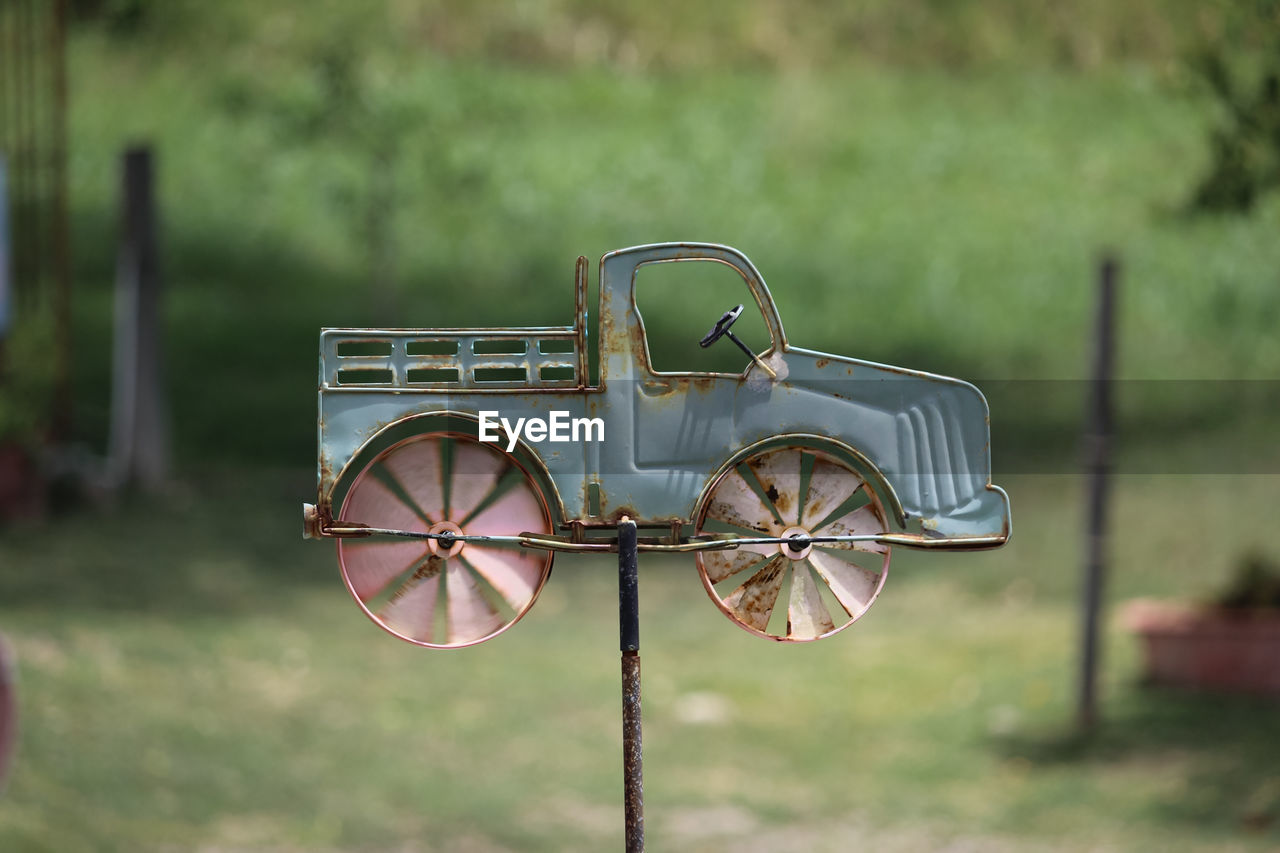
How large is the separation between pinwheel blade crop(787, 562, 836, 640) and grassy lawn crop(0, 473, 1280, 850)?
5.42 m

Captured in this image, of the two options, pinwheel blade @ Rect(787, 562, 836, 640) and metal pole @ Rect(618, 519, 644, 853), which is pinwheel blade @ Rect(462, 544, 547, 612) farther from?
pinwheel blade @ Rect(787, 562, 836, 640)

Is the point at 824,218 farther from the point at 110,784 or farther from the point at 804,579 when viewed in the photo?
the point at 804,579

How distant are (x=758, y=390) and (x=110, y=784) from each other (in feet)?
20.5

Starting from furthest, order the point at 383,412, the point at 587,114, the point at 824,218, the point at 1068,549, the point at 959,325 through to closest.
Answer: the point at 587,114 → the point at 824,218 → the point at 959,325 → the point at 1068,549 → the point at 383,412

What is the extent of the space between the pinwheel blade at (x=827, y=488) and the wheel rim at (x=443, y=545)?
1.22ft

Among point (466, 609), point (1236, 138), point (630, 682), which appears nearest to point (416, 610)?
point (466, 609)

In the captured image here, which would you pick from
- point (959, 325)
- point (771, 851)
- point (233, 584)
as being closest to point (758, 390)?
point (771, 851)

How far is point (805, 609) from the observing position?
2.28 metres

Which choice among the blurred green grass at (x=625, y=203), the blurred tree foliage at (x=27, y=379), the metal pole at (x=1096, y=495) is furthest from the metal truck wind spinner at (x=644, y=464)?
the blurred green grass at (x=625, y=203)

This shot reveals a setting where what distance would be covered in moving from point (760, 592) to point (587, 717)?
6.89 m

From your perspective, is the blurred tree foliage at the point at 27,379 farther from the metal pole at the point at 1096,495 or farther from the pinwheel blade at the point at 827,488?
the pinwheel blade at the point at 827,488

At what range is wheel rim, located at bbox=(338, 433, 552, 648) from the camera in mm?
2246

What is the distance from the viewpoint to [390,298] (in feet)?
48.6

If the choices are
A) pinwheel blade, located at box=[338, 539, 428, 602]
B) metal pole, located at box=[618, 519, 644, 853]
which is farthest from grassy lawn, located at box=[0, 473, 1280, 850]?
metal pole, located at box=[618, 519, 644, 853]
